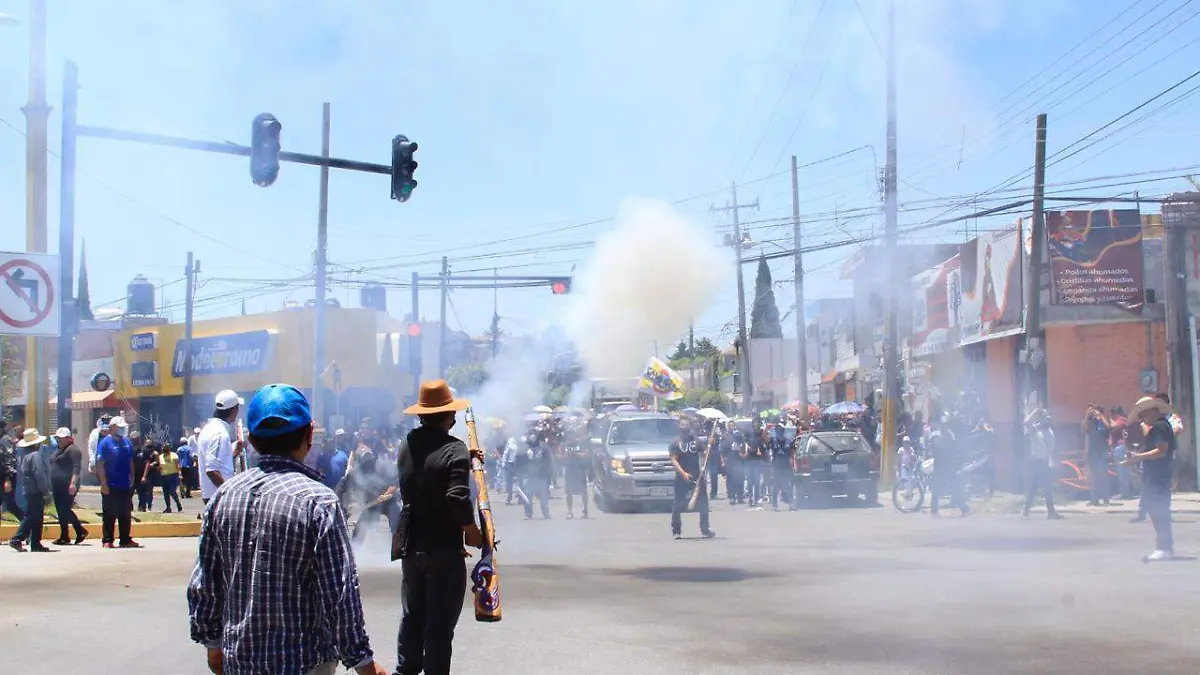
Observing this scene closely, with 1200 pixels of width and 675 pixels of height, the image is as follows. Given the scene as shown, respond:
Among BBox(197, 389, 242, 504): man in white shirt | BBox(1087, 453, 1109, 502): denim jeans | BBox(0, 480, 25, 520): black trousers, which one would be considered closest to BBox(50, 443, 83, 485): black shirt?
BBox(0, 480, 25, 520): black trousers

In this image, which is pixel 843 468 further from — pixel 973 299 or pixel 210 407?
pixel 210 407

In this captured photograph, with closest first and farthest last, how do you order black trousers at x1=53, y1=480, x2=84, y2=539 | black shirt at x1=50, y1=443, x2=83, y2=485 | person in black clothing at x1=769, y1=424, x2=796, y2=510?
black shirt at x1=50, y1=443, x2=83, y2=485 → black trousers at x1=53, y1=480, x2=84, y2=539 → person in black clothing at x1=769, y1=424, x2=796, y2=510

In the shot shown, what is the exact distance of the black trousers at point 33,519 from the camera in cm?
1545

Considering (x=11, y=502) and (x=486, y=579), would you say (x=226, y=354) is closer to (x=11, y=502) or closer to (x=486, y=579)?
(x=11, y=502)

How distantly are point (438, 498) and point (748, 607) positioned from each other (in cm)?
464

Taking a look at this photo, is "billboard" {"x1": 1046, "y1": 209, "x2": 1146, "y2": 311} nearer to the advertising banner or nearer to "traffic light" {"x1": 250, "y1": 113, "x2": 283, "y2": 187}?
"traffic light" {"x1": 250, "y1": 113, "x2": 283, "y2": 187}

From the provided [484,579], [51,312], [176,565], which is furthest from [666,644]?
[51,312]

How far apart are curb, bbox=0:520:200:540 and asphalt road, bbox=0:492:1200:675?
1339 millimetres

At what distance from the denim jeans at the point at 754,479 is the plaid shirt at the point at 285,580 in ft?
73.1

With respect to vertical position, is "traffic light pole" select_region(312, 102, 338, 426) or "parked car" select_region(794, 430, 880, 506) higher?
"traffic light pole" select_region(312, 102, 338, 426)

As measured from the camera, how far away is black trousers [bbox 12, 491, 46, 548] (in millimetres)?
15453

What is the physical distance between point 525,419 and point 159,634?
2701 cm

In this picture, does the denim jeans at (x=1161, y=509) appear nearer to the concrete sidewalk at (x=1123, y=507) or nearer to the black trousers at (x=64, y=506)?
the concrete sidewalk at (x=1123, y=507)

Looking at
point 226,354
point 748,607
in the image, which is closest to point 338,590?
point 748,607
